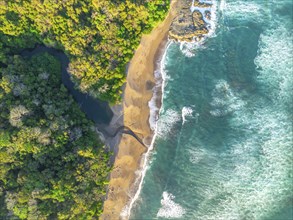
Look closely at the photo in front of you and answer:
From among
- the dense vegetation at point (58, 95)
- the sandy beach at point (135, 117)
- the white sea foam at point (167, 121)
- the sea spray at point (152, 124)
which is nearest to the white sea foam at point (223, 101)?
the white sea foam at point (167, 121)

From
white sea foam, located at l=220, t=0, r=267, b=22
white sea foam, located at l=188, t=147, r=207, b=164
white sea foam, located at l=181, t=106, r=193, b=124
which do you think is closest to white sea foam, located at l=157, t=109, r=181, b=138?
white sea foam, located at l=181, t=106, r=193, b=124

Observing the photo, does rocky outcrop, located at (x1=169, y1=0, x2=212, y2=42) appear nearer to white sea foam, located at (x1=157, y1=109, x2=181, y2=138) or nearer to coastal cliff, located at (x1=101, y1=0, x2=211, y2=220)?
coastal cliff, located at (x1=101, y1=0, x2=211, y2=220)

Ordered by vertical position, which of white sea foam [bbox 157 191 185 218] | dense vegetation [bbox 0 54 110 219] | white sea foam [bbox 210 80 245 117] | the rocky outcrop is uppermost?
the rocky outcrop

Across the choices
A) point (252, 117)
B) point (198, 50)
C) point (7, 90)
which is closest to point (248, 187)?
point (252, 117)

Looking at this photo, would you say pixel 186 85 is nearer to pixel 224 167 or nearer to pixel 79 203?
pixel 224 167

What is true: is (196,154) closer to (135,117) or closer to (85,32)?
(135,117)

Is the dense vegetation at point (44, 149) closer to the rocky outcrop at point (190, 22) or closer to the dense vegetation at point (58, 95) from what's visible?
the dense vegetation at point (58, 95)

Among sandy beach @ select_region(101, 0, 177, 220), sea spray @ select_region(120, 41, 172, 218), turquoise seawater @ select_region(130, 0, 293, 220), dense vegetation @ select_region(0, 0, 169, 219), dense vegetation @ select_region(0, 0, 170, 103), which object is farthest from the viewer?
sea spray @ select_region(120, 41, 172, 218)
